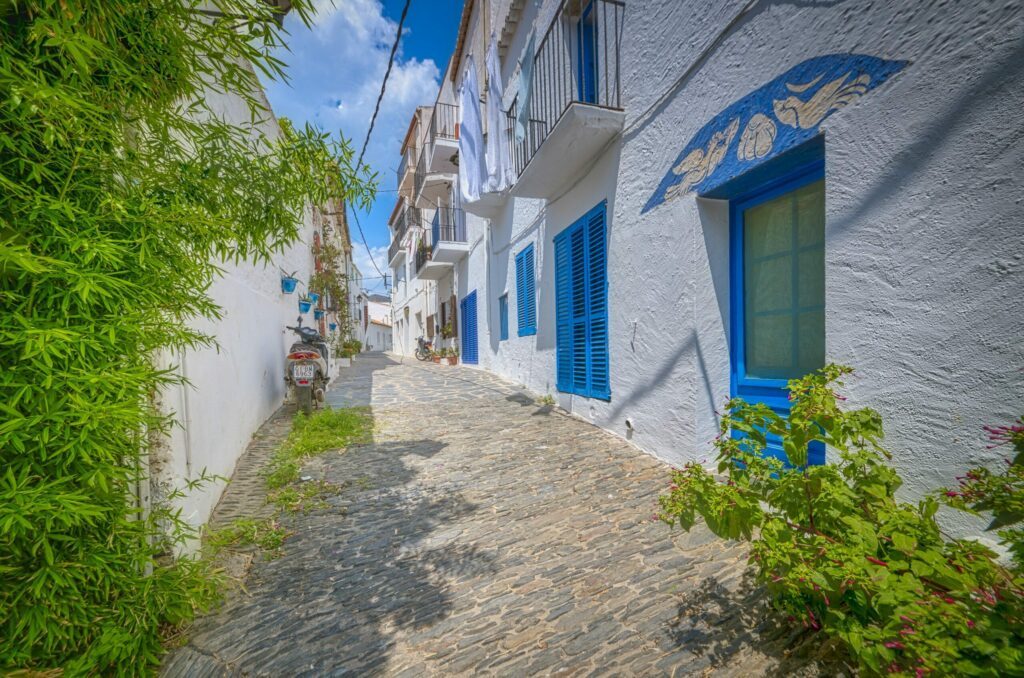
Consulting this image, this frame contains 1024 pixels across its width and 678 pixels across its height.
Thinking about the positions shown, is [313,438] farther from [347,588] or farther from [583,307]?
[583,307]

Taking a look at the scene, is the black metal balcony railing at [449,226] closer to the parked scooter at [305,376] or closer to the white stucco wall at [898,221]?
the parked scooter at [305,376]

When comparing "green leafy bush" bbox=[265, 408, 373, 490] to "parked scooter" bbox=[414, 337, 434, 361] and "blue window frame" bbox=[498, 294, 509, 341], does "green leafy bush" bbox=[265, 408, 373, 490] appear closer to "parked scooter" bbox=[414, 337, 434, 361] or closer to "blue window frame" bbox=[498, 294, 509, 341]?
"blue window frame" bbox=[498, 294, 509, 341]

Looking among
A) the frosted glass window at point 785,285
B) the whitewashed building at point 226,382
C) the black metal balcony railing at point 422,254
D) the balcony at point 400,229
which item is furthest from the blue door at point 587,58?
the balcony at point 400,229

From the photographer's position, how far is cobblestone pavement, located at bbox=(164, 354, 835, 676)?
1.90 meters

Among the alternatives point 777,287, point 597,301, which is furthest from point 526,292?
point 777,287

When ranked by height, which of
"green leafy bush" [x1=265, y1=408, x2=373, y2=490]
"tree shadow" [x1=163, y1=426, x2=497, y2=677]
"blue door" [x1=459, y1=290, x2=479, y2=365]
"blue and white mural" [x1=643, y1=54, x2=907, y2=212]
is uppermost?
"blue and white mural" [x1=643, y1=54, x2=907, y2=212]

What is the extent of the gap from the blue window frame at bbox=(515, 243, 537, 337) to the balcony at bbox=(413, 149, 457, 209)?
6195mm

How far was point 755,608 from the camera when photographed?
82.8 inches

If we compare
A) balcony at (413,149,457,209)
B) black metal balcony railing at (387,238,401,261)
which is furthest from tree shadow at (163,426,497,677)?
black metal balcony railing at (387,238,401,261)

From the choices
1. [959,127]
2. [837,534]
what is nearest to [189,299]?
[837,534]

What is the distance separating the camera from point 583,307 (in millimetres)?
5641

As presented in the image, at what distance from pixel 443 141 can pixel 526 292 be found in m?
6.68

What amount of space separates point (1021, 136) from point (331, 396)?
8.60 meters

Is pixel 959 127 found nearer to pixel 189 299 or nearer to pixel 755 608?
pixel 755 608
